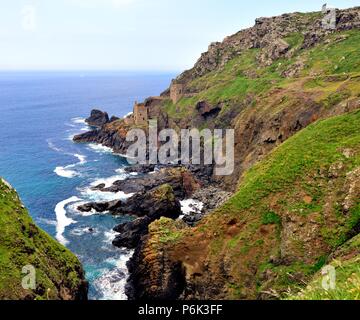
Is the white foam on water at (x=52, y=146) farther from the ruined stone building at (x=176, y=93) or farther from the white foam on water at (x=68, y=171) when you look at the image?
the ruined stone building at (x=176, y=93)

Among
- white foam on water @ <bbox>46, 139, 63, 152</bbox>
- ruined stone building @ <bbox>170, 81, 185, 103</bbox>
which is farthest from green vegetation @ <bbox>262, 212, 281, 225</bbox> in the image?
ruined stone building @ <bbox>170, 81, 185, 103</bbox>

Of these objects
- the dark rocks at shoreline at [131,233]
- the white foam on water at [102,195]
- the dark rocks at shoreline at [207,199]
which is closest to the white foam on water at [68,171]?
the white foam on water at [102,195]

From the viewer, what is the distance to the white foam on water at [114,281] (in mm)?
52688

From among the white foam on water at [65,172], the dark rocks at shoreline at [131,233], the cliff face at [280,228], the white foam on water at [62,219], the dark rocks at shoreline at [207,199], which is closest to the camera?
the cliff face at [280,228]

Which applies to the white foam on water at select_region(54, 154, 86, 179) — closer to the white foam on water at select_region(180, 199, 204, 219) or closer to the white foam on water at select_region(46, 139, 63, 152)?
the white foam on water at select_region(46, 139, 63, 152)

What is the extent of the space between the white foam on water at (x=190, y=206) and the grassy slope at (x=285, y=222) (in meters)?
29.0

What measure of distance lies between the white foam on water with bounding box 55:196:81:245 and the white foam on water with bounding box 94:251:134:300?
13.3 m

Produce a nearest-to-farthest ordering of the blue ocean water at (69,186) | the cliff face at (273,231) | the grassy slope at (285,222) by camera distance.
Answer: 1. the grassy slope at (285,222)
2. the cliff face at (273,231)
3. the blue ocean water at (69,186)

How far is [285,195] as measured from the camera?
4700 centimetres

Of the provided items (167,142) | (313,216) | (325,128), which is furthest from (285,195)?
(167,142)

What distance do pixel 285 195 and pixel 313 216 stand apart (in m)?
4.99

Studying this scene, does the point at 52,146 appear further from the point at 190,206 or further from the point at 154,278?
the point at 154,278
